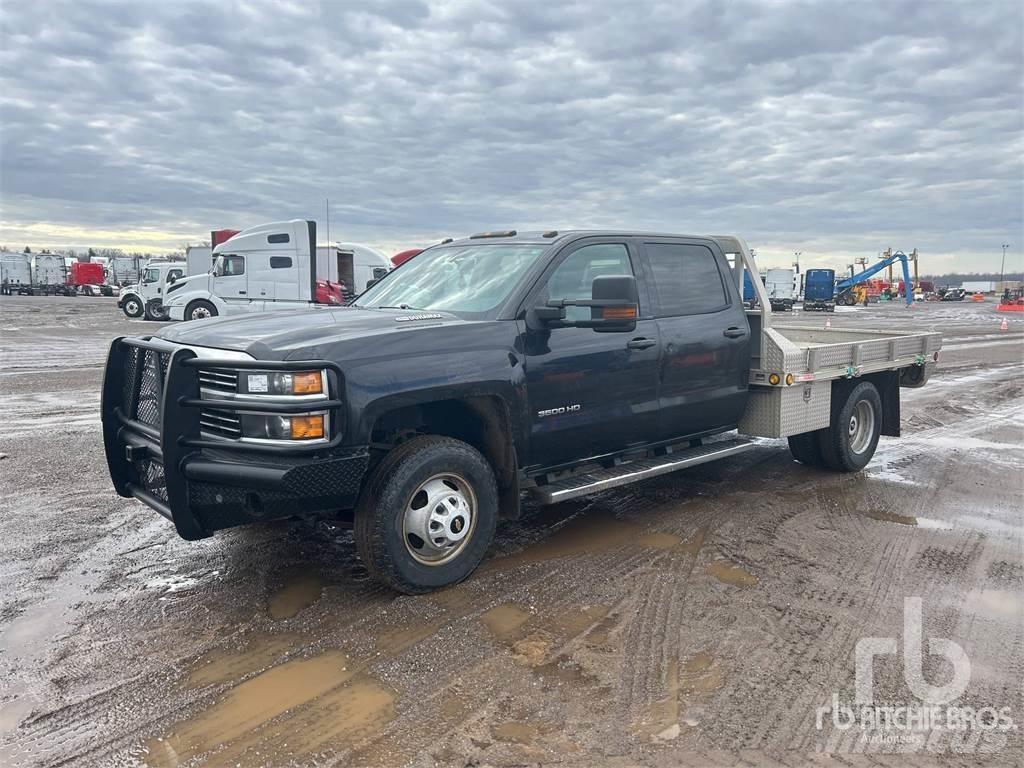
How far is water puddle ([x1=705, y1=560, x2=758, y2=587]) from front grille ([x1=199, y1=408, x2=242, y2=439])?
2831 mm

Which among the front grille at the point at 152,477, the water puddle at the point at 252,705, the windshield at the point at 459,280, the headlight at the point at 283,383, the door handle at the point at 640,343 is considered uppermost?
the windshield at the point at 459,280

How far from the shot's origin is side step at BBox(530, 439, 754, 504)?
471 cm

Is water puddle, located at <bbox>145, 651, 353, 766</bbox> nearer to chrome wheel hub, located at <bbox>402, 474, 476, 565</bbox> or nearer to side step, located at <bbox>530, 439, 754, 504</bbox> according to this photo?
chrome wheel hub, located at <bbox>402, 474, 476, 565</bbox>

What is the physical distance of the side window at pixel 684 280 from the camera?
5.59 m

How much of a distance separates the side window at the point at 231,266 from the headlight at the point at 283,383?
69.2ft

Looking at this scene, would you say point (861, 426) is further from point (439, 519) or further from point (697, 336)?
point (439, 519)

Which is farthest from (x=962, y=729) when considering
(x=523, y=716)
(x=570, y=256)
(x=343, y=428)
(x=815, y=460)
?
(x=815, y=460)

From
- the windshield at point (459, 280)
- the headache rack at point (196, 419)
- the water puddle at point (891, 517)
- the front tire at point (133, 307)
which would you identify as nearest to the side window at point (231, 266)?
the front tire at point (133, 307)

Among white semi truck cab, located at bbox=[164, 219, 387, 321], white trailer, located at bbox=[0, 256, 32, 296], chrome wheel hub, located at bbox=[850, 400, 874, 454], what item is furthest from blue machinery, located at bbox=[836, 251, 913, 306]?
white trailer, located at bbox=[0, 256, 32, 296]

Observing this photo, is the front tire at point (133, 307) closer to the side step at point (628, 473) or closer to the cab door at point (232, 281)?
the cab door at point (232, 281)

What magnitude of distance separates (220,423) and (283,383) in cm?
44

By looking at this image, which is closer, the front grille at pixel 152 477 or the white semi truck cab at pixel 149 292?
the front grille at pixel 152 477

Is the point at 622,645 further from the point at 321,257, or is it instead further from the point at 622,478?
the point at 321,257

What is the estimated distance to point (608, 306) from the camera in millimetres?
4367
